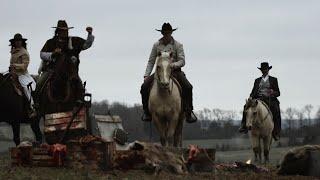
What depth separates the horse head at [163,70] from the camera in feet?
46.6

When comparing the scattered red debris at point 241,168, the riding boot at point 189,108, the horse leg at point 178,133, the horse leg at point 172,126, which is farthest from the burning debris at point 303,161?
the horse leg at point 178,133

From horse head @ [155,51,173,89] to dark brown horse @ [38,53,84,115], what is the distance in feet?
5.47

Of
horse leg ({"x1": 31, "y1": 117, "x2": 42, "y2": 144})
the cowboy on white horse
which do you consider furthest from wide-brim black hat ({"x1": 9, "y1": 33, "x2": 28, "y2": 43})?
horse leg ({"x1": 31, "y1": 117, "x2": 42, "y2": 144})

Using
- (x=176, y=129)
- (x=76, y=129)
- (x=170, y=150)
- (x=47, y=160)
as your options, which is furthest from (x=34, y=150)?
(x=176, y=129)

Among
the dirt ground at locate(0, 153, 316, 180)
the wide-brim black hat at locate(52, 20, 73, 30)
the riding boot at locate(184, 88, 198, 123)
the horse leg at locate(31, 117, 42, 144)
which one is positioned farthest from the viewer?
the horse leg at locate(31, 117, 42, 144)

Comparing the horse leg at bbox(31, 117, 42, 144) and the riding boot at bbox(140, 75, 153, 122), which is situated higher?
the riding boot at bbox(140, 75, 153, 122)

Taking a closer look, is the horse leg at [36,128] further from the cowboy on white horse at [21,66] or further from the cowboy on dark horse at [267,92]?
the cowboy on dark horse at [267,92]

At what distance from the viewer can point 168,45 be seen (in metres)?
15.6

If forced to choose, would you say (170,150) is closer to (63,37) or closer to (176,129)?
(176,129)

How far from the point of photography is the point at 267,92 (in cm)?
2077

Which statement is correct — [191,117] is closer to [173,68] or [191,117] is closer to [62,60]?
[173,68]

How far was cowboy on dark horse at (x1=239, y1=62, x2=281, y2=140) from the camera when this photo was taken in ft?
68.0

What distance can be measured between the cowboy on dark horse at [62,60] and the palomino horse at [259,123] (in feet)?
21.2

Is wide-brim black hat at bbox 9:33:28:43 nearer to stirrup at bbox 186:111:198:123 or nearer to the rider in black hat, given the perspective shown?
the rider in black hat
